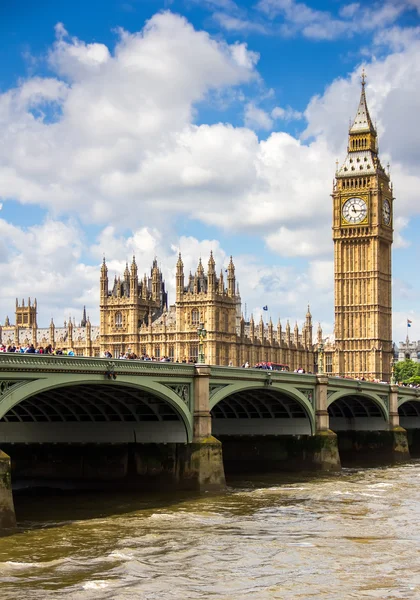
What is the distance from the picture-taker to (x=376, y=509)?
141 ft

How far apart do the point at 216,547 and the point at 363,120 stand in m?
113

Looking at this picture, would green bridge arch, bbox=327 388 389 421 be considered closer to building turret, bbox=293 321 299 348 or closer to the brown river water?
the brown river water

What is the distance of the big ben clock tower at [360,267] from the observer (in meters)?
133

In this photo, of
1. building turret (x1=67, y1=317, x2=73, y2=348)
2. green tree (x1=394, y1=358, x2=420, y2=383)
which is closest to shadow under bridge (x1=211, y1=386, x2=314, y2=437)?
building turret (x1=67, y1=317, x2=73, y2=348)

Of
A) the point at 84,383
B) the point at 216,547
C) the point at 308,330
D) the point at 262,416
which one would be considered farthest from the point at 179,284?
the point at 216,547

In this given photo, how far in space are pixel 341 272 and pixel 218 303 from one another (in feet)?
69.3

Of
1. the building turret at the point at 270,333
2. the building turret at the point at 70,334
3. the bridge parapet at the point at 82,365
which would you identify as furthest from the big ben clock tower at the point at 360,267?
the bridge parapet at the point at 82,365

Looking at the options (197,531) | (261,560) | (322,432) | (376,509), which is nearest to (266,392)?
(322,432)

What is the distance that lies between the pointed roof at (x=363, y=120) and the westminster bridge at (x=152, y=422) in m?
77.4

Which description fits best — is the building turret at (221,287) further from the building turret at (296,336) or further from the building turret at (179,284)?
the building turret at (296,336)

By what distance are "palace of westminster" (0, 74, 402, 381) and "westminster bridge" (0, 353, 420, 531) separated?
182 feet

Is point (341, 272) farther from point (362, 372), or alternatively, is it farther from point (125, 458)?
point (125, 458)

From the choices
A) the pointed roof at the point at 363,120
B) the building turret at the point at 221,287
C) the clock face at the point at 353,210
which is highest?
the pointed roof at the point at 363,120

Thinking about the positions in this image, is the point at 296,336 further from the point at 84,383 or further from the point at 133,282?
the point at 84,383
